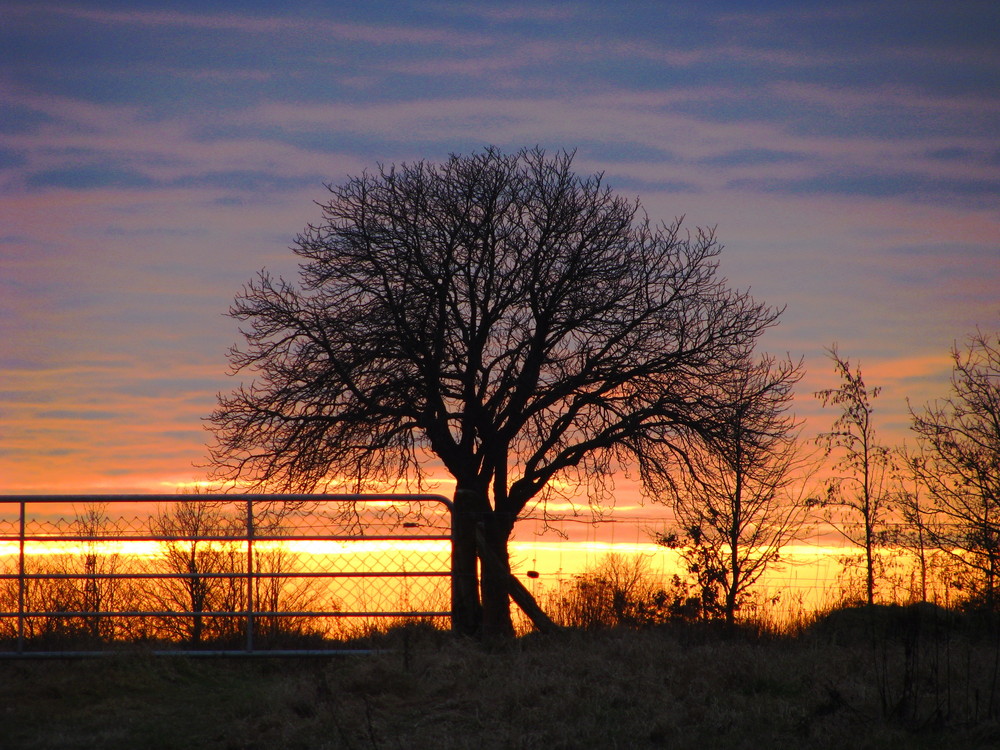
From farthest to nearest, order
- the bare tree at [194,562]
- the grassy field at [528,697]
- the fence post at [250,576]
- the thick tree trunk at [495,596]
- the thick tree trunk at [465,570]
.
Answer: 1. the bare tree at [194,562]
2. the thick tree trunk at [495,596]
3. the thick tree trunk at [465,570]
4. the fence post at [250,576]
5. the grassy field at [528,697]

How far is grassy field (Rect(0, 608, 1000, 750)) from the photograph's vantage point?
793cm

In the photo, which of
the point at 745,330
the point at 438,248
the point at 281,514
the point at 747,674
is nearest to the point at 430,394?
the point at 438,248

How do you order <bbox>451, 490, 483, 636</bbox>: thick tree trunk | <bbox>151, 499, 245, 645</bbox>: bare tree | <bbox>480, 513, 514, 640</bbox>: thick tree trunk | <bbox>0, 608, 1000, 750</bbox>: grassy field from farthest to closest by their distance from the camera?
<bbox>151, 499, 245, 645</bbox>: bare tree
<bbox>480, 513, 514, 640</bbox>: thick tree trunk
<bbox>451, 490, 483, 636</bbox>: thick tree trunk
<bbox>0, 608, 1000, 750</bbox>: grassy field

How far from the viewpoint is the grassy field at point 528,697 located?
793cm

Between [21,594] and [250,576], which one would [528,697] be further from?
[21,594]

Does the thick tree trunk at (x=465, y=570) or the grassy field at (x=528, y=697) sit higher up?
the thick tree trunk at (x=465, y=570)

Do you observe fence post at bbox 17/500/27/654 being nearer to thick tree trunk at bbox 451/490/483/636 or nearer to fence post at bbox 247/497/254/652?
fence post at bbox 247/497/254/652

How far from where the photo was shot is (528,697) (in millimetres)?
8617

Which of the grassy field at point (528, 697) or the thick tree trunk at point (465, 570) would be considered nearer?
the grassy field at point (528, 697)

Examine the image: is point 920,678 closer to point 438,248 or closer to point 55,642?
point 55,642

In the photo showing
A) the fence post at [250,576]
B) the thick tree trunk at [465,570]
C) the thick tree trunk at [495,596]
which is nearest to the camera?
the fence post at [250,576]

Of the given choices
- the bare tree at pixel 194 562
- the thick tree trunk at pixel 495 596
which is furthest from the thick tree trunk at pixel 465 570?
the bare tree at pixel 194 562

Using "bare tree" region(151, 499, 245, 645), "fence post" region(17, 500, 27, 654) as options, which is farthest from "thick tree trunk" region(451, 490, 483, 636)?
"bare tree" region(151, 499, 245, 645)

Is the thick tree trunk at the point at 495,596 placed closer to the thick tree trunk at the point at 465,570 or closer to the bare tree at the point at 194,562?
the thick tree trunk at the point at 465,570
